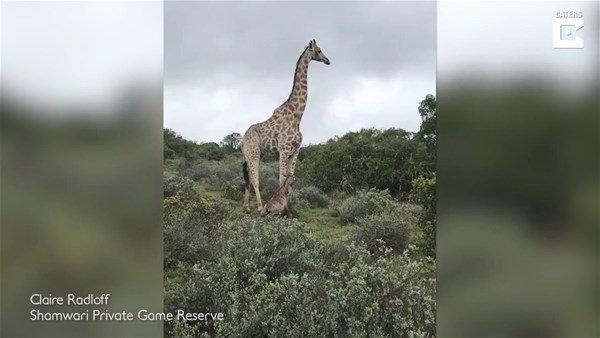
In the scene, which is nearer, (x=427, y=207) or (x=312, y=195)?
(x=427, y=207)

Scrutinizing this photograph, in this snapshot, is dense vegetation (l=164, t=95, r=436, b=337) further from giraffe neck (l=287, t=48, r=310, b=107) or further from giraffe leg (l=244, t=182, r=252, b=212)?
giraffe neck (l=287, t=48, r=310, b=107)

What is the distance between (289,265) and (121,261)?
106 centimetres

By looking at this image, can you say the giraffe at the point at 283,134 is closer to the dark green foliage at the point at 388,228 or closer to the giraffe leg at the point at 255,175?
the giraffe leg at the point at 255,175

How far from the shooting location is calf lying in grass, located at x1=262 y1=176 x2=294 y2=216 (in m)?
4.09

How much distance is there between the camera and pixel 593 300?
12.4ft

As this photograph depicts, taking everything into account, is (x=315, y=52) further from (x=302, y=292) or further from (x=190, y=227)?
(x=302, y=292)

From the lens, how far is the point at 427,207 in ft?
13.1

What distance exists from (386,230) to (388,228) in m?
0.02

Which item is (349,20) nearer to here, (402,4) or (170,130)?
(402,4)

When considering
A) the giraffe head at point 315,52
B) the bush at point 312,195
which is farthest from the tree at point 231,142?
the giraffe head at point 315,52

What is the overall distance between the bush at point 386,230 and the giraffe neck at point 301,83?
879 mm

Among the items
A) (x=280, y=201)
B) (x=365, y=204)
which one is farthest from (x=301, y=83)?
(x=365, y=204)

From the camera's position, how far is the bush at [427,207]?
156 inches

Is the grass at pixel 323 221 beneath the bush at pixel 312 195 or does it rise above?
beneath
